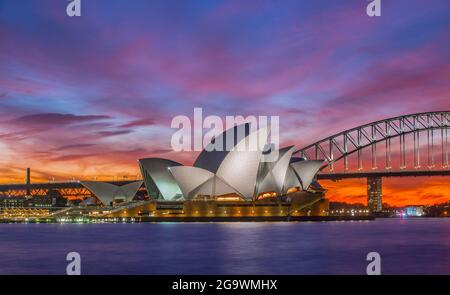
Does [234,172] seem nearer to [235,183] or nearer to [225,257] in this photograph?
[235,183]

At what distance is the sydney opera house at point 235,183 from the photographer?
11612 cm

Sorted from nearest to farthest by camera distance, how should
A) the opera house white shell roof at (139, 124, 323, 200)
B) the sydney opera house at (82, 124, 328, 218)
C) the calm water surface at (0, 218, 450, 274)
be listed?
the calm water surface at (0, 218, 450, 274)
the opera house white shell roof at (139, 124, 323, 200)
the sydney opera house at (82, 124, 328, 218)

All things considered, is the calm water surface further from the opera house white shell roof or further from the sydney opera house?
the sydney opera house

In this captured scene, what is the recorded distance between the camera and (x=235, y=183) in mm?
122625

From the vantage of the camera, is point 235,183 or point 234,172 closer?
point 234,172

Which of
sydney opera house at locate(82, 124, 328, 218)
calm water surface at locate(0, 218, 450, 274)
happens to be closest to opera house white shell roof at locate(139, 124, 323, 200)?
sydney opera house at locate(82, 124, 328, 218)

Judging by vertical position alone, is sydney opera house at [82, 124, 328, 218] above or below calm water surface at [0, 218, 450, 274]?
above

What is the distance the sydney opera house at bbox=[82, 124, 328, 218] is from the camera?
381 ft

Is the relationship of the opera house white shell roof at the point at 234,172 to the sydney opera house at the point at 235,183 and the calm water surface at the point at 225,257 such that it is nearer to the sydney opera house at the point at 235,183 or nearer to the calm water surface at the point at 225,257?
the sydney opera house at the point at 235,183

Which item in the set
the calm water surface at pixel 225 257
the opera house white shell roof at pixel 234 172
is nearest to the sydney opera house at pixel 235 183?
the opera house white shell roof at pixel 234 172

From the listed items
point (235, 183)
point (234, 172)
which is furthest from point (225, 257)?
point (235, 183)
